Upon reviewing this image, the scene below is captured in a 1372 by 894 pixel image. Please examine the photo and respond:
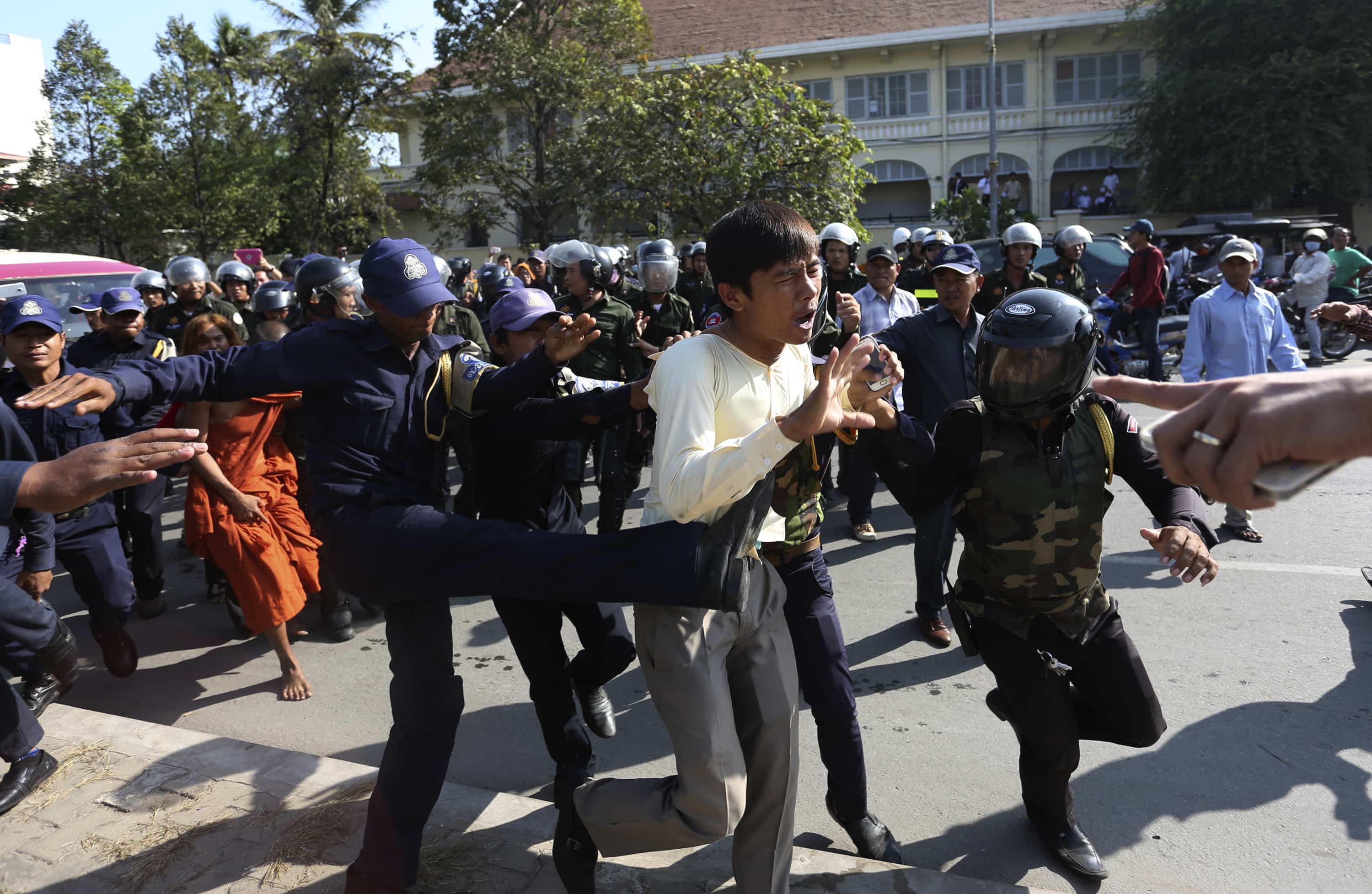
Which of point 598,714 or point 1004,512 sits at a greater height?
point 1004,512

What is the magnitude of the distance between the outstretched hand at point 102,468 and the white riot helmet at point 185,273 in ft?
22.2

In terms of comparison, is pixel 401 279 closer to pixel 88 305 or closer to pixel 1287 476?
pixel 1287 476

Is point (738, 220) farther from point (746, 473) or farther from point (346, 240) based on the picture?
point (346, 240)

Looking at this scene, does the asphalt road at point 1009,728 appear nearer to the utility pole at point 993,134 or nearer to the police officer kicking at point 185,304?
the police officer kicking at point 185,304

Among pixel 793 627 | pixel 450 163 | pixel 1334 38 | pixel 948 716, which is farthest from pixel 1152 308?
pixel 1334 38

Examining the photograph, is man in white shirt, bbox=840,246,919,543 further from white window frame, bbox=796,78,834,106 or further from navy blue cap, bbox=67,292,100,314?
white window frame, bbox=796,78,834,106

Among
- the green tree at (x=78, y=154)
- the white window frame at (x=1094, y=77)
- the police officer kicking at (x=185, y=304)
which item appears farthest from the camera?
the white window frame at (x=1094, y=77)

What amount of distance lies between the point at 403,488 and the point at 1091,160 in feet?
107

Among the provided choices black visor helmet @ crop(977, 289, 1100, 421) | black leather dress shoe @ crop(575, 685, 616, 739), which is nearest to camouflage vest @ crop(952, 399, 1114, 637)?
black visor helmet @ crop(977, 289, 1100, 421)

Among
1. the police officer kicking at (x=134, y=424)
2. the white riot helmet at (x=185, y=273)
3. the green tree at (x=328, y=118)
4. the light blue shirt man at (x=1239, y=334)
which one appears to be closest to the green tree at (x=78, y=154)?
the green tree at (x=328, y=118)

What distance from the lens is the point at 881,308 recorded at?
23.4ft

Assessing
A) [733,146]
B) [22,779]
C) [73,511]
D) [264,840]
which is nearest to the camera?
[264,840]

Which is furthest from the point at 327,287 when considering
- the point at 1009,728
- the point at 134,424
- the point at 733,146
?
the point at 733,146

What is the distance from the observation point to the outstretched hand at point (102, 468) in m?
2.31
